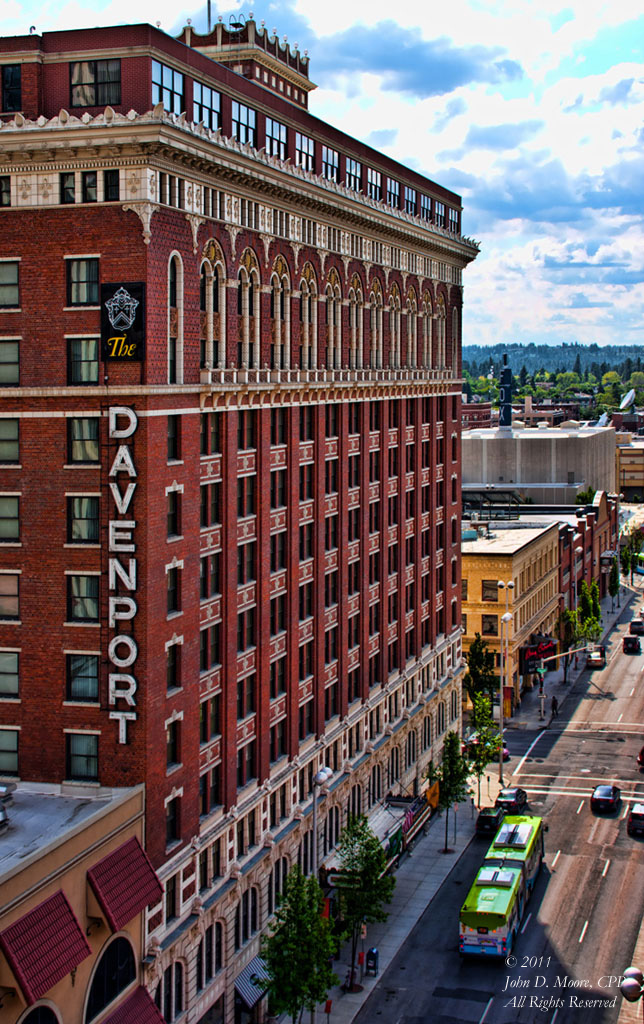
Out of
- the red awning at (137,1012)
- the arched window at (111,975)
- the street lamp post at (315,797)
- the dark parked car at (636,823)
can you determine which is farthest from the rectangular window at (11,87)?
the dark parked car at (636,823)

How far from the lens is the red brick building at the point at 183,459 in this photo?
43844 millimetres

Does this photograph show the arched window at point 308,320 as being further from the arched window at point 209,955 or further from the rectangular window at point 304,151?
the arched window at point 209,955

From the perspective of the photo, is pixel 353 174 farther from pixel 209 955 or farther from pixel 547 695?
pixel 547 695

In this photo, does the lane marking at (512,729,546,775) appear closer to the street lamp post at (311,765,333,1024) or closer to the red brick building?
the red brick building

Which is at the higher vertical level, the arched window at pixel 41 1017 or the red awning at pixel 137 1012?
the arched window at pixel 41 1017

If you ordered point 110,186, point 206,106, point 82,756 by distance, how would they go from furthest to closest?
1. point 206,106
2. point 82,756
3. point 110,186

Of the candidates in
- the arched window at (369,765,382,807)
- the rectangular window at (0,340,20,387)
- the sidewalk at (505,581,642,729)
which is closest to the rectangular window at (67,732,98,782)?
the rectangular window at (0,340,20,387)

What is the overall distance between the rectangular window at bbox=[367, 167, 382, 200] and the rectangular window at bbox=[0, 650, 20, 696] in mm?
38977

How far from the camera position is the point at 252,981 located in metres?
51.5

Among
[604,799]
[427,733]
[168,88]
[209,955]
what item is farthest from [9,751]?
[604,799]

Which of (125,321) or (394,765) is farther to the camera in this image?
(394,765)

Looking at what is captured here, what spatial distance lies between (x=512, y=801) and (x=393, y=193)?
39.6m

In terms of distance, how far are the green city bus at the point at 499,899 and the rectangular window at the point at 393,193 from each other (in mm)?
38859

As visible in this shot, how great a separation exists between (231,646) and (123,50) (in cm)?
2354
